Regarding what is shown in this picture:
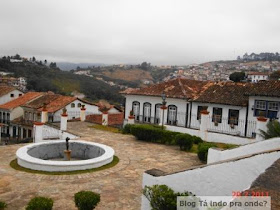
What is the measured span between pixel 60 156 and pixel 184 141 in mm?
6239

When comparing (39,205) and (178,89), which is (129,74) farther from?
(39,205)

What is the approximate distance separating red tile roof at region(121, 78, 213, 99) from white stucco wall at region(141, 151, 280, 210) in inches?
659

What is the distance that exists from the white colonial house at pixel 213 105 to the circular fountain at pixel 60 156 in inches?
283

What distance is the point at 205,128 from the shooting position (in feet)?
56.9

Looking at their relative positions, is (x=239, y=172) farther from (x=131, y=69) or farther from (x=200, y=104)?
(x=131, y=69)

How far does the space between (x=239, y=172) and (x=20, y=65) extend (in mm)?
92848

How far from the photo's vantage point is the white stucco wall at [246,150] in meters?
8.70

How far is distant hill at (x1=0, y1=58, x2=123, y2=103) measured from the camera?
72.0m

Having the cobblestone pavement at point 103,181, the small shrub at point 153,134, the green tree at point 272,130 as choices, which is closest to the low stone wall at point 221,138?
the green tree at point 272,130

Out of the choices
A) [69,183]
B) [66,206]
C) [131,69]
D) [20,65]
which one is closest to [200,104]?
[69,183]

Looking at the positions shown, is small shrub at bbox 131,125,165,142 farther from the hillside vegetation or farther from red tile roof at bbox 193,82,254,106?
the hillside vegetation

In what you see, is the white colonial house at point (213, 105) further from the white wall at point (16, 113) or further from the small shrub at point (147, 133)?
the white wall at point (16, 113)

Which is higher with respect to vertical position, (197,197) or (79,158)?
(197,197)

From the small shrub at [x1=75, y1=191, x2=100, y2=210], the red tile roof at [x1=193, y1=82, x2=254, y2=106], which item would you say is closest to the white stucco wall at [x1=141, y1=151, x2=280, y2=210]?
the small shrub at [x1=75, y1=191, x2=100, y2=210]
